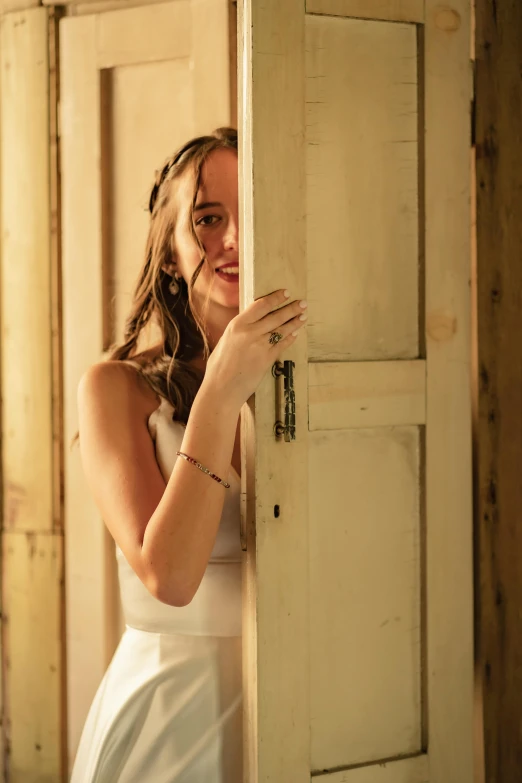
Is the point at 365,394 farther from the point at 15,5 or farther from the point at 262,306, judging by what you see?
the point at 15,5

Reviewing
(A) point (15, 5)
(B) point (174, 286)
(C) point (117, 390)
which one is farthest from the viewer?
(A) point (15, 5)

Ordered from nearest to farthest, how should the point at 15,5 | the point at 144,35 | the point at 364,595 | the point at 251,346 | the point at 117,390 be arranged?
the point at 251,346 < the point at 364,595 < the point at 117,390 < the point at 144,35 < the point at 15,5

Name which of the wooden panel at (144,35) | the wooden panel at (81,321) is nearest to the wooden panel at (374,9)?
the wooden panel at (144,35)

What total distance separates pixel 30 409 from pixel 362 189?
1.15 m

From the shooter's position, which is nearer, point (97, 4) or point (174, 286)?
point (174, 286)

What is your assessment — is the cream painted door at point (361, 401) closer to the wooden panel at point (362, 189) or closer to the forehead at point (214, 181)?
the wooden panel at point (362, 189)

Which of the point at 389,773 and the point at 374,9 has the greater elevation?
the point at 374,9

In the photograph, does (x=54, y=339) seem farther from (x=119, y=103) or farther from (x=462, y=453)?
(x=462, y=453)

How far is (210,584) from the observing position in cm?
146

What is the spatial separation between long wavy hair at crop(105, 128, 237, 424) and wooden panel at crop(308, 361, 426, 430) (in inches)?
11.2

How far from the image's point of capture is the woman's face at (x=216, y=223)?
1523mm

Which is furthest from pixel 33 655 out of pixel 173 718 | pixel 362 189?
pixel 362 189

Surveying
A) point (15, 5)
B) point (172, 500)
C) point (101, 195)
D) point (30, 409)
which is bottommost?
point (172, 500)

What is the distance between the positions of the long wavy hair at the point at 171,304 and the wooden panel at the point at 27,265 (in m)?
0.56
